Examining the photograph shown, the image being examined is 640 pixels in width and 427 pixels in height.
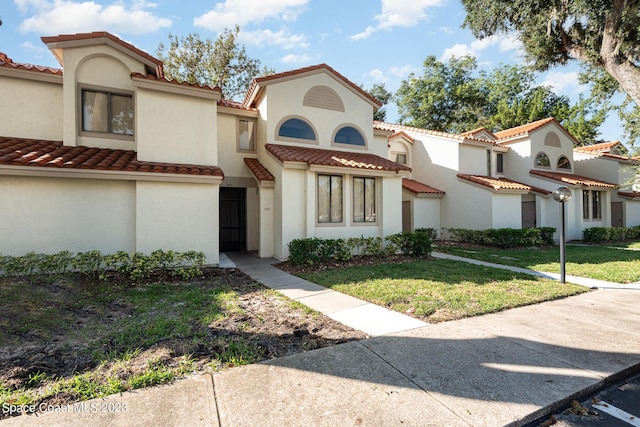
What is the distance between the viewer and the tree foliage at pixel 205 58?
20766 mm

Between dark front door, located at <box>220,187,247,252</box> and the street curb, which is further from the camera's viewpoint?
dark front door, located at <box>220,187,247,252</box>

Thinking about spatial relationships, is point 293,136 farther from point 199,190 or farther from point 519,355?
point 519,355

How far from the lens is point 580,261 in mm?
10906

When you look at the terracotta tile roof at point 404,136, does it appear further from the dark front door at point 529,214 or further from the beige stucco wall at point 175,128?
the beige stucco wall at point 175,128

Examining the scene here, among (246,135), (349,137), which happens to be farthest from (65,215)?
(349,137)

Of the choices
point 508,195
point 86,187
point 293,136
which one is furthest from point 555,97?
point 86,187

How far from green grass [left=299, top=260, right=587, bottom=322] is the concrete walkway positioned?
0.76 metres

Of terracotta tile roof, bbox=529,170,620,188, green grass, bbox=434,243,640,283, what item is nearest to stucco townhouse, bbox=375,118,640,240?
terracotta tile roof, bbox=529,170,620,188

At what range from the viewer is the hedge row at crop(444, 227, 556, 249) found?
1430 cm

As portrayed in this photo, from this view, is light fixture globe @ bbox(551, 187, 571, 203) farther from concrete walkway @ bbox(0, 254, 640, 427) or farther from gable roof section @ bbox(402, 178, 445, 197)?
gable roof section @ bbox(402, 178, 445, 197)

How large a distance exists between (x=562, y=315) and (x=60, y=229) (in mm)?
11707

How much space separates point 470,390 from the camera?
9.66 feet

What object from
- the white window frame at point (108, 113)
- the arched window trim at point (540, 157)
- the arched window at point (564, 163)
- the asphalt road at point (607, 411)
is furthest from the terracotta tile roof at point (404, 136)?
the asphalt road at point (607, 411)

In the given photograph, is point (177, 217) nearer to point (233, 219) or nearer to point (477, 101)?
point (233, 219)
